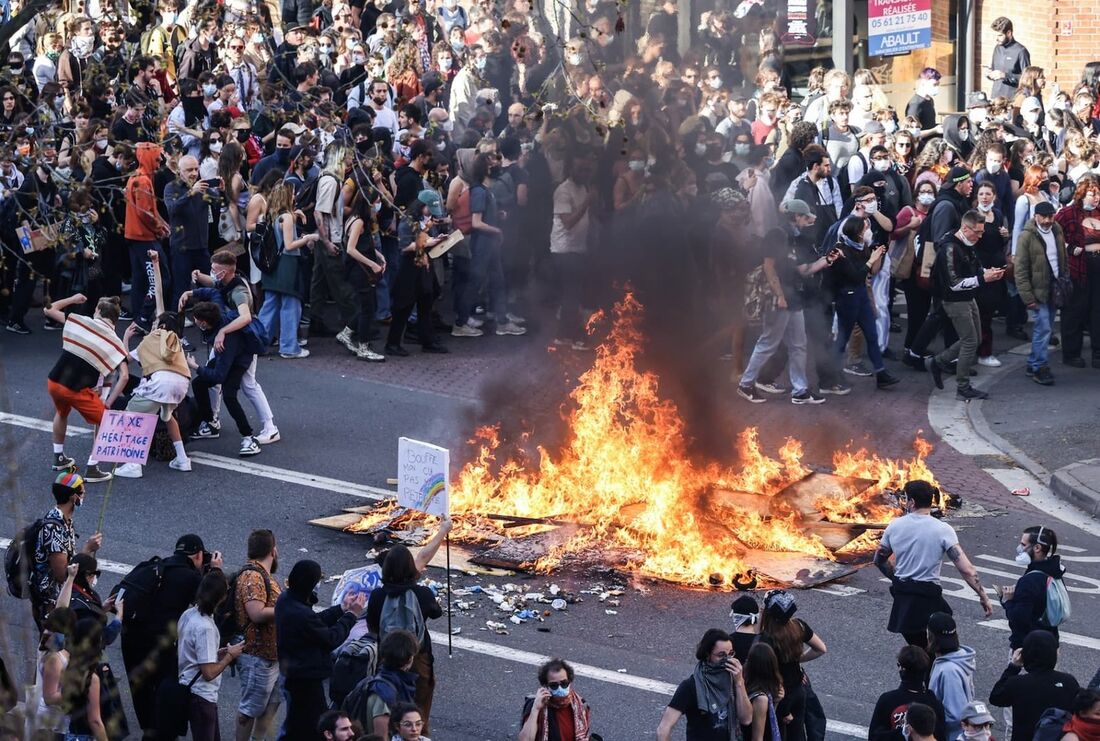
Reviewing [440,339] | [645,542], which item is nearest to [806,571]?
[645,542]

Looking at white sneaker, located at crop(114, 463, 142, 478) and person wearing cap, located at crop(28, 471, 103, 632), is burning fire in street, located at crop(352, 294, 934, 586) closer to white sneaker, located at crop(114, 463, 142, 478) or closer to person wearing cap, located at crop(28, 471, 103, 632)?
white sneaker, located at crop(114, 463, 142, 478)

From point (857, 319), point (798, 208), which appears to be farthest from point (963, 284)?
point (798, 208)

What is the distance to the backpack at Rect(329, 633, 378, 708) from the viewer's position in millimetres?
8117

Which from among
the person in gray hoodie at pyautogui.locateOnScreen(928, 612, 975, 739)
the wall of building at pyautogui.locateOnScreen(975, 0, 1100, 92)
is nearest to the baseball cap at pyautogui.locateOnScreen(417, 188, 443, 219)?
the person in gray hoodie at pyautogui.locateOnScreen(928, 612, 975, 739)

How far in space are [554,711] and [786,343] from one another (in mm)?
8537

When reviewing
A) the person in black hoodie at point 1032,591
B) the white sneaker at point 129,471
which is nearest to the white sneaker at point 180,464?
the white sneaker at point 129,471

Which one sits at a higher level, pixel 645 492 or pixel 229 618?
pixel 229 618

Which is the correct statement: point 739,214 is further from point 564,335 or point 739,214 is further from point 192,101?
point 192,101

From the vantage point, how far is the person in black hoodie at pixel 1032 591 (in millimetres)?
9062

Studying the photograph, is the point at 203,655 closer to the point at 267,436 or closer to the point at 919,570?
the point at 919,570

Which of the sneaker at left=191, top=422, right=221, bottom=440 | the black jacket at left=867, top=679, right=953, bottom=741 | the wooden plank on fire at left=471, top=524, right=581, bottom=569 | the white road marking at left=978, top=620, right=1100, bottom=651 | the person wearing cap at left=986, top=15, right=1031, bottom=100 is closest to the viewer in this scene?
the black jacket at left=867, top=679, right=953, bottom=741

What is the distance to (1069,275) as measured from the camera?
1647 cm

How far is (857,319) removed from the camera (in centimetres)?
1596

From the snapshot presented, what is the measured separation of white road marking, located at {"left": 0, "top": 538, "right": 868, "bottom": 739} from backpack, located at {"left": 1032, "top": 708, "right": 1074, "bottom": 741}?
4.58 ft
